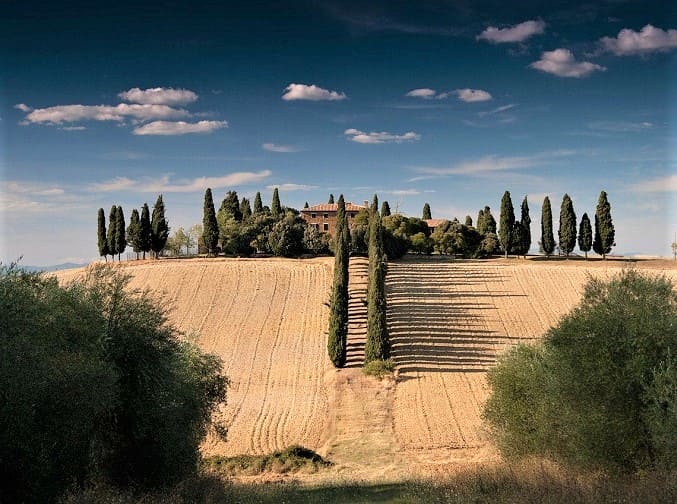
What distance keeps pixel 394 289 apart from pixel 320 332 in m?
11.9

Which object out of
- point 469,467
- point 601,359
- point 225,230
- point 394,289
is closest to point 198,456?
point 469,467

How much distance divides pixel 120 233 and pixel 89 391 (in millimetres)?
68384

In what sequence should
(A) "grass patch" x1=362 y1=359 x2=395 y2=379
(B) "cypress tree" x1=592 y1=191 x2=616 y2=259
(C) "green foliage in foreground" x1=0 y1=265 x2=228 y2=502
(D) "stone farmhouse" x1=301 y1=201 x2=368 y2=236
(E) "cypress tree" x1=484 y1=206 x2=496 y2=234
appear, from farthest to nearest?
(D) "stone farmhouse" x1=301 y1=201 x2=368 y2=236 → (E) "cypress tree" x1=484 y1=206 x2=496 y2=234 → (B) "cypress tree" x1=592 y1=191 x2=616 y2=259 → (A) "grass patch" x1=362 y1=359 x2=395 y2=379 → (C) "green foliage in foreground" x1=0 y1=265 x2=228 y2=502

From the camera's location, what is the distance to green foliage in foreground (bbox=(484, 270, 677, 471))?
17531mm

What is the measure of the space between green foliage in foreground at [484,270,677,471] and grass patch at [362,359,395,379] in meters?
17.2

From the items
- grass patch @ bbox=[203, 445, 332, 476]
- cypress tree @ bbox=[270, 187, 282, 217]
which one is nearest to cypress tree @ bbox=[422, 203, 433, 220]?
cypress tree @ bbox=[270, 187, 282, 217]

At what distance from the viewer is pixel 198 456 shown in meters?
22.1

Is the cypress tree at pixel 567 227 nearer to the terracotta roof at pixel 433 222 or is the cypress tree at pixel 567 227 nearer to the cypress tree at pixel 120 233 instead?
the terracotta roof at pixel 433 222

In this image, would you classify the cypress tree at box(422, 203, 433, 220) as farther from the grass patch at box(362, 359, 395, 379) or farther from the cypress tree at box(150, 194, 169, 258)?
the grass patch at box(362, 359, 395, 379)

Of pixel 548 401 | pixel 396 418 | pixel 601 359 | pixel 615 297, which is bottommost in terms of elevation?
pixel 396 418

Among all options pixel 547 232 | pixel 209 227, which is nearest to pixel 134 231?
pixel 209 227

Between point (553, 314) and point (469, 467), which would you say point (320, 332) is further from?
point (469, 467)

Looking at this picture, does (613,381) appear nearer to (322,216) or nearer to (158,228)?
(158,228)

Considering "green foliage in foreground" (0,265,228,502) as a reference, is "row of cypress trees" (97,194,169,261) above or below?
above
